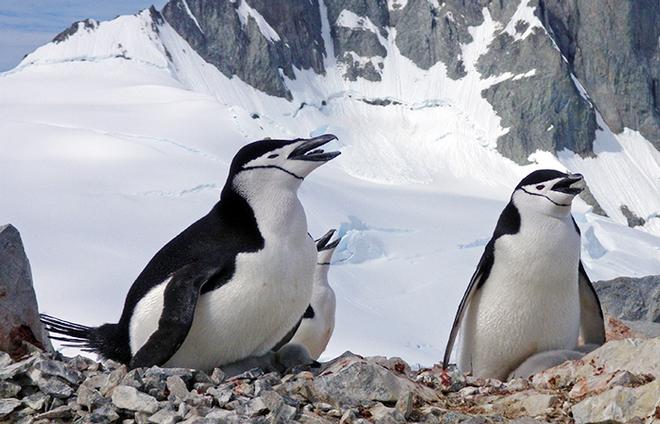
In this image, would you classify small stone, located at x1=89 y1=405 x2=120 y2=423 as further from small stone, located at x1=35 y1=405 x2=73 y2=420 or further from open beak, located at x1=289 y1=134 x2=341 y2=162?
open beak, located at x1=289 y1=134 x2=341 y2=162

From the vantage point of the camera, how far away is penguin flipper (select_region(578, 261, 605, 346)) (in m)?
5.66

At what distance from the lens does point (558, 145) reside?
8169 centimetres

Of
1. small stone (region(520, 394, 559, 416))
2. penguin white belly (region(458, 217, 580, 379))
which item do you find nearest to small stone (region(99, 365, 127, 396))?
small stone (region(520, 394, 559, 416))

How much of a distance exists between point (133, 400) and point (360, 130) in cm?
7096

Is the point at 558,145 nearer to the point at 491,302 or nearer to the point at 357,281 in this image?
the point at 357,281

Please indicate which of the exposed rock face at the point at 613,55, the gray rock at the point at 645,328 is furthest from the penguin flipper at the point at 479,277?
the exposed rock face at the point at 613,55

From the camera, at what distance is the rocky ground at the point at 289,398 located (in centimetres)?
337

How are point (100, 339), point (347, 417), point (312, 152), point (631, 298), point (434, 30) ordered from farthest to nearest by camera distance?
point (434, 30) → point (631, 298) → point (100, 339) → point (312, 152) → point (347, 417)

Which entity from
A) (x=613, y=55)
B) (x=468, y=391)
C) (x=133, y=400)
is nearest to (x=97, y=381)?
(x=133, y=400)

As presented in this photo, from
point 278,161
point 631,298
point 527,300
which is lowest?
point 631,298

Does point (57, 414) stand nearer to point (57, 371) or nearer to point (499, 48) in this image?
point (57, 371)

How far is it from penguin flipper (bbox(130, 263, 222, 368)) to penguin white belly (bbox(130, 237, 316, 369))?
0.10 m

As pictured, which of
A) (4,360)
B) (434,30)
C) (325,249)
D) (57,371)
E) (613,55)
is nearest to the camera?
(57,371)

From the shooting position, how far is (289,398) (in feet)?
11.4
